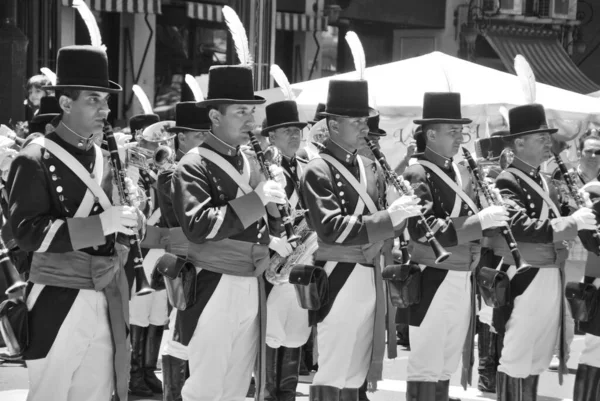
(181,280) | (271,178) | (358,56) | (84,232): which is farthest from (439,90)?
(84,232)

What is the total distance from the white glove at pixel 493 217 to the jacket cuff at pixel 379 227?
0.82m

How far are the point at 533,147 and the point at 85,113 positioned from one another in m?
3.24

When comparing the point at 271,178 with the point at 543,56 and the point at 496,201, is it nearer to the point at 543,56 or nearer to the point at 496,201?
the point at 496,201

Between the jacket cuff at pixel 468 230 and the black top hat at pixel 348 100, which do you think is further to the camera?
the jacket cuff at pixel 468 230

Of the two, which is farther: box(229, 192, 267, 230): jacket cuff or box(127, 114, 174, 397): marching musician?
box(127, 114, 174, 397): marching musician

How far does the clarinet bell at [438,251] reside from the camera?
653 centimetres

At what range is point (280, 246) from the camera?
6586 mm

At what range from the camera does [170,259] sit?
5.94 metres

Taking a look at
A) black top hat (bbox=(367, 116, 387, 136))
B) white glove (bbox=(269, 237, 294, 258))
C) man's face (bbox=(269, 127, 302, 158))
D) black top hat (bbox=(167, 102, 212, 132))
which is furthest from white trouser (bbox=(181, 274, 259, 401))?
black top hat (bbox=(367, 116, 387, 136))

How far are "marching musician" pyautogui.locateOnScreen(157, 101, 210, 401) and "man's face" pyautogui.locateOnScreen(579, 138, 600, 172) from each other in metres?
3.36

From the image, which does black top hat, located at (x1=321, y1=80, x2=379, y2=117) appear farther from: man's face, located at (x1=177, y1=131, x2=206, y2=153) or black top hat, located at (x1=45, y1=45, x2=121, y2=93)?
black top hat, located at (x1=45, y1=45, x2=121, y2=93)

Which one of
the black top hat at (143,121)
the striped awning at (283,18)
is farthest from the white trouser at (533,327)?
the striped awning at (283,18)

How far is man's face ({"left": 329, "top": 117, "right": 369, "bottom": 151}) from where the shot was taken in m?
6.69

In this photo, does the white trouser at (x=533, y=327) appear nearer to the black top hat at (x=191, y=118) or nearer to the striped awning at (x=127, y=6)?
the black top hat at (x=191, y=118)
